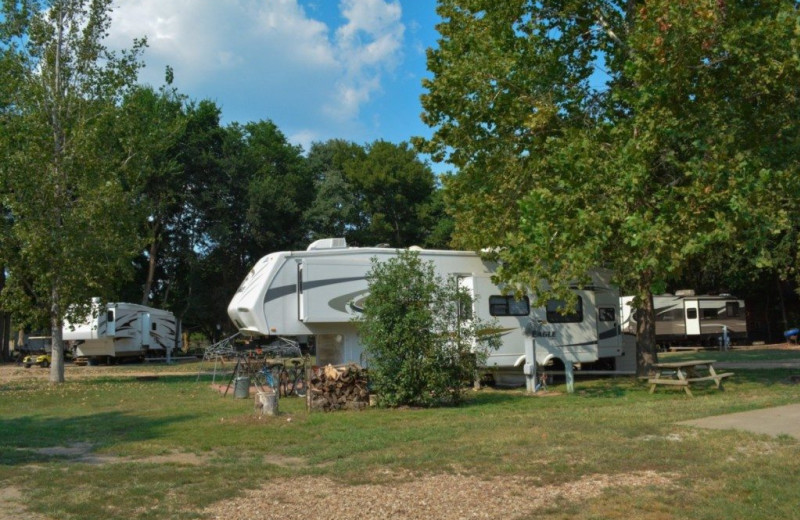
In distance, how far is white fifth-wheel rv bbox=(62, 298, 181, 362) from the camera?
3322 centimetres

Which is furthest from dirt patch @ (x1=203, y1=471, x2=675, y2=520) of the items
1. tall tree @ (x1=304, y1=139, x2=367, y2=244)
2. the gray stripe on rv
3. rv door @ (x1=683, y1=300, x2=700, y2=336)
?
tall tree @ (x1=304, y1=139, x2=367, y2=244)

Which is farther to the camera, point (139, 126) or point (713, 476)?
point (139, 126)

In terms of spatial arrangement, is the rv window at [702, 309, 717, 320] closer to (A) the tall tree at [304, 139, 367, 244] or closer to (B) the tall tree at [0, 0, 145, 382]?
(A) the tall tree at [304, 139, 367, 244]

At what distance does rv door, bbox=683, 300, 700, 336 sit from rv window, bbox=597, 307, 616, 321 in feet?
70.6

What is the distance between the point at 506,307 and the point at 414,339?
16.0 ft

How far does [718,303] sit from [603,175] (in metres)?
29.0

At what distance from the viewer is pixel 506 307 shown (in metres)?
17.5

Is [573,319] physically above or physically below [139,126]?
below

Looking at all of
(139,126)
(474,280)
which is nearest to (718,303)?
(474,280)

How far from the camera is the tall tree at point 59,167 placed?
67.4 feet

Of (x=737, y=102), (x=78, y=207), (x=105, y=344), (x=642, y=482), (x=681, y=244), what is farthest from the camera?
(x=105, y=344)

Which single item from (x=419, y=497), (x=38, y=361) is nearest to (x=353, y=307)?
(x=419, y=497)

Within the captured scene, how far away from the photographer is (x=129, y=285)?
4419 cm

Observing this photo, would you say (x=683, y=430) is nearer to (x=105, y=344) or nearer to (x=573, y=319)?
(x=573, y=319)
